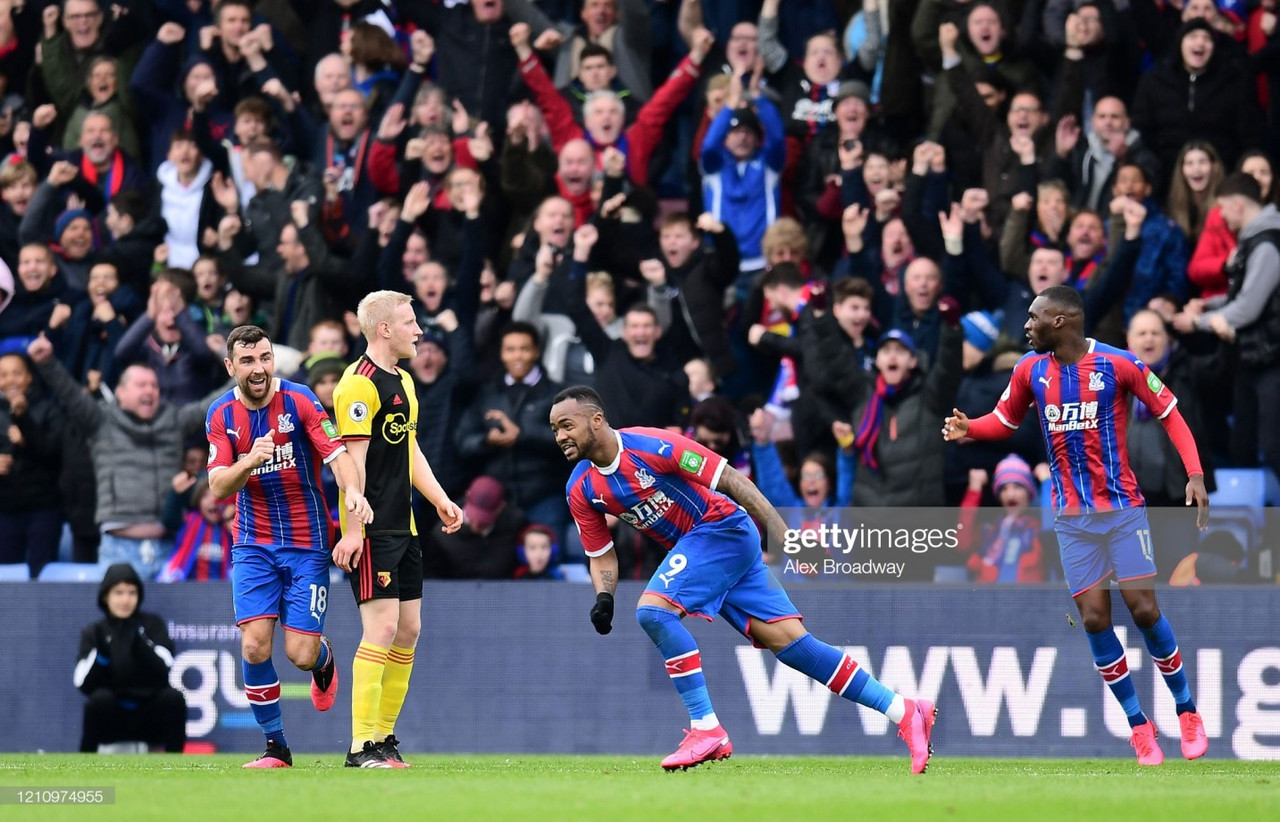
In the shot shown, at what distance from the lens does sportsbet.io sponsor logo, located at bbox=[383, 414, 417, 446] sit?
401 inches

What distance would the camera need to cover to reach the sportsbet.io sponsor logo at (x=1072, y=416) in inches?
417

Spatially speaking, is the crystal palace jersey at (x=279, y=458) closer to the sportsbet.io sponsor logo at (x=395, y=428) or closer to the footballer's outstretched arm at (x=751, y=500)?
the sportsbet.io sponsor logo at (x=395, y=428)

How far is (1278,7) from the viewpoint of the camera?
1498cm

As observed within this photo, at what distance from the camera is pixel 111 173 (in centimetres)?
1706

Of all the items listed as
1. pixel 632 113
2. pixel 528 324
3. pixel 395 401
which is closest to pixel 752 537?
pixel 395 401

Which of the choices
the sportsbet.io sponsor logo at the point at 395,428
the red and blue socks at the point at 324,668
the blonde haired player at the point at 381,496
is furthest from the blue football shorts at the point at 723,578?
the red and blue socks at the point at 324,668

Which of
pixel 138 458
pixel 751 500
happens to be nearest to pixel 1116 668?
pixel 751 500

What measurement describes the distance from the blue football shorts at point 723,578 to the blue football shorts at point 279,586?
1.96 meters

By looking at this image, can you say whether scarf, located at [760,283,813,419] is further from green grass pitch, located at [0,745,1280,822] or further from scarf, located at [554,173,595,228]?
green grass pitch, located at [0,745,1280,822]

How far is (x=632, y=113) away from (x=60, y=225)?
506 centimetres

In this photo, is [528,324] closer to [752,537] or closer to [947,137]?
[947,137]

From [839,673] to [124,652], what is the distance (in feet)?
20.1

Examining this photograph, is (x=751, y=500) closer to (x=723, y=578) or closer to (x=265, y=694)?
(x=723, y=578)

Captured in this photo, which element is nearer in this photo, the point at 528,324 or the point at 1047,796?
the point at 1047,796
